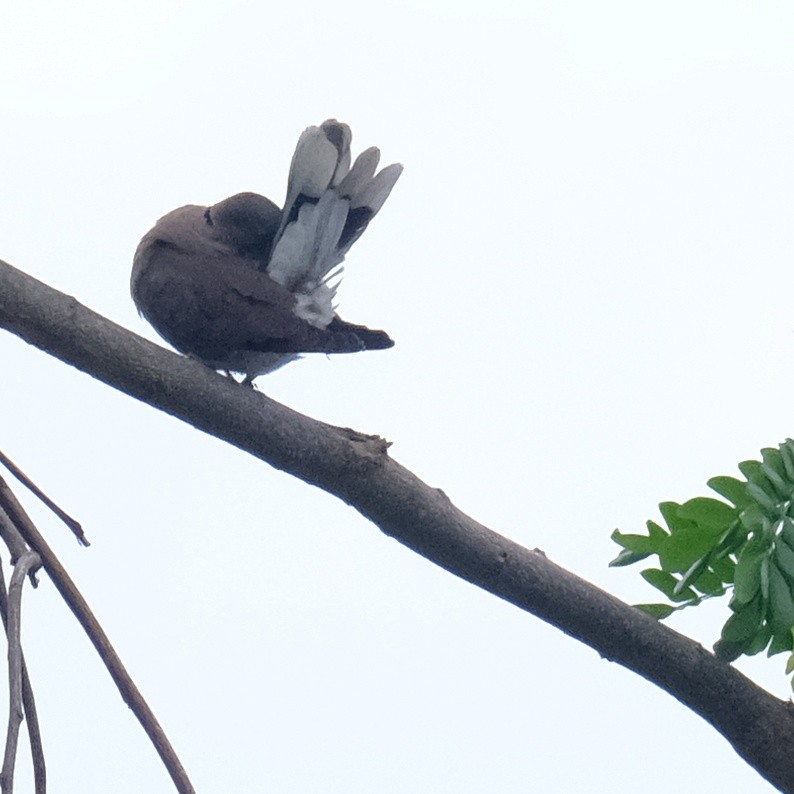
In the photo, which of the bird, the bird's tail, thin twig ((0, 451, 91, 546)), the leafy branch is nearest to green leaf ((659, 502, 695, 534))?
the leafy branch

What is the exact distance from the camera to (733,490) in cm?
242

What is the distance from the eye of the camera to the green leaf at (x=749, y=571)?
90.4 inches

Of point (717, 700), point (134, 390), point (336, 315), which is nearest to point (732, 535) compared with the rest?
point (717, 700)

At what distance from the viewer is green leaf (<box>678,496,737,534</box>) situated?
2.44 meters

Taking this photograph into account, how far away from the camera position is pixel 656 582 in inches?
101

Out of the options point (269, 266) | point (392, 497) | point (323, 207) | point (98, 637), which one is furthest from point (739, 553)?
point (269, 266)

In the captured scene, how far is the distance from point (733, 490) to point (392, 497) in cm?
68

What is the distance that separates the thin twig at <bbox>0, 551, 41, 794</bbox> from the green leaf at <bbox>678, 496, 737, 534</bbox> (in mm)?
1281

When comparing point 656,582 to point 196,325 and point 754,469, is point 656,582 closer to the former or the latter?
point 754,469

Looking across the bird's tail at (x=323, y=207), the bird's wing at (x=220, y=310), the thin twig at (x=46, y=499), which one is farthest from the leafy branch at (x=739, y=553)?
the bird's tail at (x=323, y=207)

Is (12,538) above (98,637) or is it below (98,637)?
above

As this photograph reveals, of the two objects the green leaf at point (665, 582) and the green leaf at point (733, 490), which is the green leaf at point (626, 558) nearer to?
the green leaf at point (665, 582)

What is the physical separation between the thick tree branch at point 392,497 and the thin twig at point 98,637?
510 mm

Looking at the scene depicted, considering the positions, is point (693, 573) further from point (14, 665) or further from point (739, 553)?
point (14, 665)
